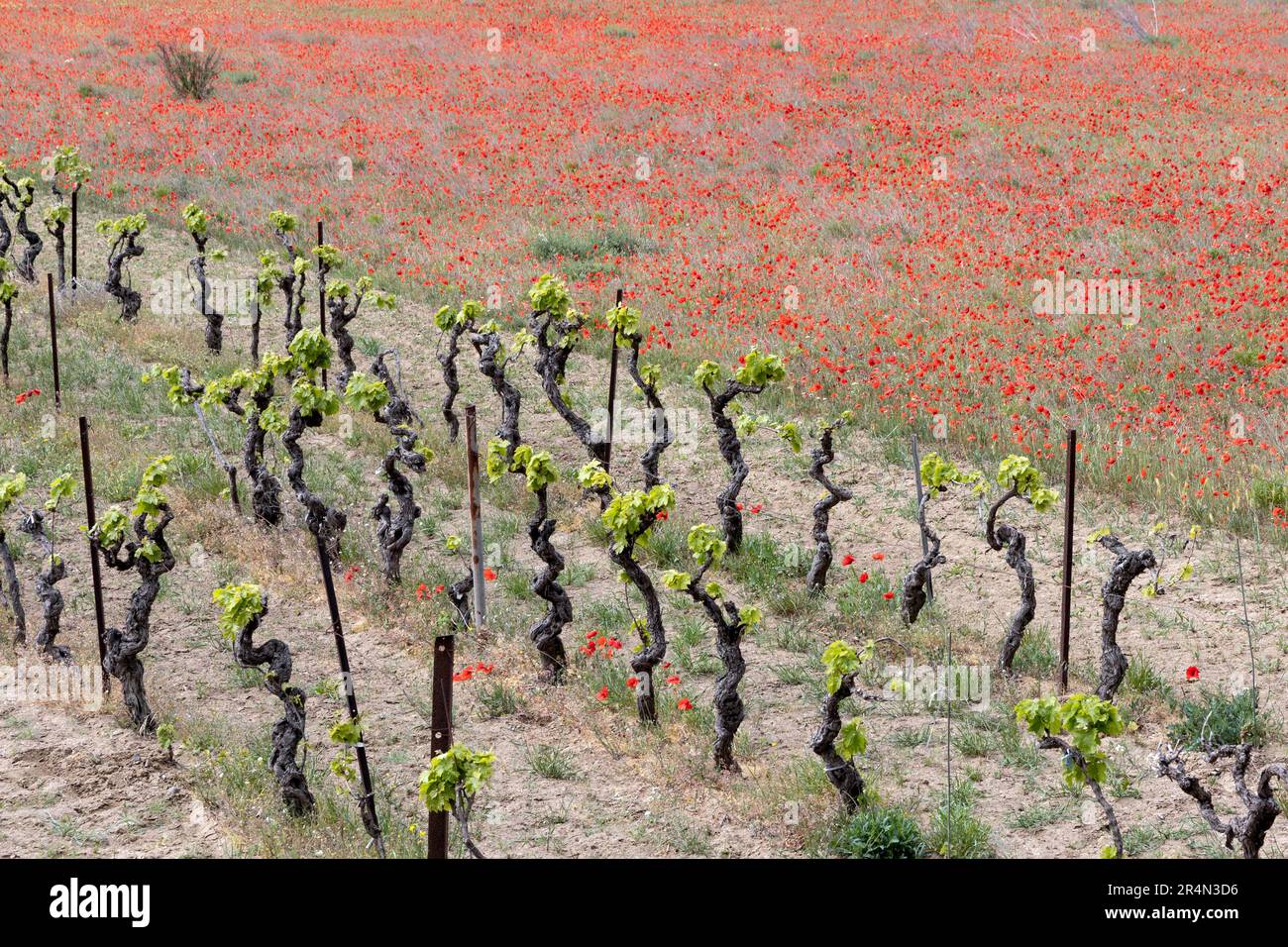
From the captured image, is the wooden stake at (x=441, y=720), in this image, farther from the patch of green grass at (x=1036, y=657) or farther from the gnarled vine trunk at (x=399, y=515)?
the patch of green grass at (x=1036, y=657)

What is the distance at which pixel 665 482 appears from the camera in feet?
37.9

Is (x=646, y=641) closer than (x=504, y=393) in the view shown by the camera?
Yes

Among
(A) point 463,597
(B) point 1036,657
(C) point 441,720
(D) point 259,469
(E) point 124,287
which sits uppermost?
(E) point 124,287

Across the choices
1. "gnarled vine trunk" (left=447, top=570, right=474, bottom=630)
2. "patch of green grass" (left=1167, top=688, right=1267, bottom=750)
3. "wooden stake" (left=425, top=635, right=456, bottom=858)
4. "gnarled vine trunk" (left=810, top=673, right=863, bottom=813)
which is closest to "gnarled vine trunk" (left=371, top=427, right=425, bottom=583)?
"gnarled vine trunk" (left=447, top=570, right=474, bottom=630)

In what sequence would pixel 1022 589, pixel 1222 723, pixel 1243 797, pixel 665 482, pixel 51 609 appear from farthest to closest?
pixel 665 482, pixel 51 609, pixel 1022 589, pixel 1222 723, pixel 1243 797

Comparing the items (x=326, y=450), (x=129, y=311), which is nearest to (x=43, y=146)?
(x=129, y=311)

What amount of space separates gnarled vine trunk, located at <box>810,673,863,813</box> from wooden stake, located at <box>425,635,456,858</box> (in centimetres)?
202

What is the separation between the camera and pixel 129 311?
16.0m

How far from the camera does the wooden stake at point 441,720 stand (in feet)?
18.2

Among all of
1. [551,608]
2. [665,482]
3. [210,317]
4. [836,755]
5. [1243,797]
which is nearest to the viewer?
[1243,797]

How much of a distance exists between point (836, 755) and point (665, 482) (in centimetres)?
518

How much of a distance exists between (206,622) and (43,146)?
1752 cm

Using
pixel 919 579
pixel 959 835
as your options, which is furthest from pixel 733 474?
pixel 959 835

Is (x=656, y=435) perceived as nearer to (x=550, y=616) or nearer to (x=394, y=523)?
(x=394, y=523)
